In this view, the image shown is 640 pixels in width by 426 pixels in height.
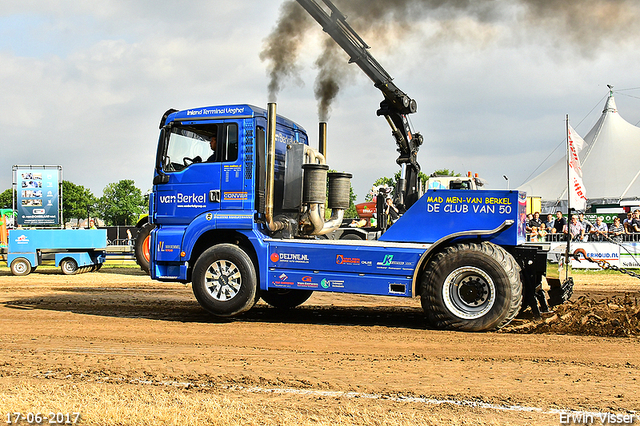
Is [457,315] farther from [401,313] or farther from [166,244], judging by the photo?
[166,244]

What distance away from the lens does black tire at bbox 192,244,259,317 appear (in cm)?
861

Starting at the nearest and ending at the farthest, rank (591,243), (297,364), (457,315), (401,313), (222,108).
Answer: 1. (297,364)
2. (457,315)
3. (222,108)
4. (401,313)
5. (591,243)

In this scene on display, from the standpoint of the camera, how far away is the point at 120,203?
3152 inches

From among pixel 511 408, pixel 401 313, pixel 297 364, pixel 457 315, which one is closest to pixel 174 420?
pixel 297 364

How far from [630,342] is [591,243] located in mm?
11616

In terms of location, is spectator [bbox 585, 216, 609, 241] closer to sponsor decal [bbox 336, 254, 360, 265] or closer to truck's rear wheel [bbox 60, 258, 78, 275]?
sponsor decal [bbox 336, 254, 360, 265]

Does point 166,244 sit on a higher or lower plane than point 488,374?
higher

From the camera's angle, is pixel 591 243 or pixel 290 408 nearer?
pixel 290 408

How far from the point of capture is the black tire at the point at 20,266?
1778 centimetres

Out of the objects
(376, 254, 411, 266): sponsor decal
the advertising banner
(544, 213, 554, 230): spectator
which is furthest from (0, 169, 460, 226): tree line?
(376, 254, 411, 266): sponsor decal

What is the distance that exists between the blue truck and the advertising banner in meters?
13.7

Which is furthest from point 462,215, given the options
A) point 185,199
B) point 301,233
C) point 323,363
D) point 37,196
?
point 37,196

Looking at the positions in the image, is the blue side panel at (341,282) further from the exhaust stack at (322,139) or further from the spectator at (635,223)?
the spectator at (635,223)

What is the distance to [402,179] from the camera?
1078 centimetres
